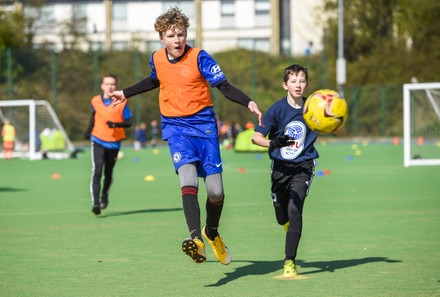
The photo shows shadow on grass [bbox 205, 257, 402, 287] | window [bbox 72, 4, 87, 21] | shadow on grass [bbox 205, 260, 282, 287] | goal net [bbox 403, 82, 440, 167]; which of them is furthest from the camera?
window [bbox 72, 4, 87, 21]

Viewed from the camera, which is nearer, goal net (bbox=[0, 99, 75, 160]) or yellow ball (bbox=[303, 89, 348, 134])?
yellow ball (bbox=[303, 89, 348, 134])

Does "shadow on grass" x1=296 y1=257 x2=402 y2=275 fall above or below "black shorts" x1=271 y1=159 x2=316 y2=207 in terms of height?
below

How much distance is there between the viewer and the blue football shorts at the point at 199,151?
840cm

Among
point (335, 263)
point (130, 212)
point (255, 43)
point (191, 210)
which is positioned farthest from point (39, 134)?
point (255, 43)

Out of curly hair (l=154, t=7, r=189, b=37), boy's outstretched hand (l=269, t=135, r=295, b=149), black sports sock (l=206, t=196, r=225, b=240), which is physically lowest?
black sports sock (l=206, t=196, r=225, b=240)

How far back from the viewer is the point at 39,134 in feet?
117

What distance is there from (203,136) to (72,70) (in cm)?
4194

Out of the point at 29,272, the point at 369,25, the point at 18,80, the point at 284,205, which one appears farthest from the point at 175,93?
the point at 369,25

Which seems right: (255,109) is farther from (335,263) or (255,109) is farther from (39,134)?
(39,134)

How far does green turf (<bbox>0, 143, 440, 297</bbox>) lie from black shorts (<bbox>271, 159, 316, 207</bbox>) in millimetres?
681

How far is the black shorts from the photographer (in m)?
8.56

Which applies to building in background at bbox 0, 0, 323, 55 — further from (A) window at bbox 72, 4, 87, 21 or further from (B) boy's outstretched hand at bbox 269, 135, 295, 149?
(B) boy's outstretched hand at bbox 269, 135, 295, 149

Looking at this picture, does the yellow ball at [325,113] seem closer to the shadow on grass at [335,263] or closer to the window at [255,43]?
the shadow on grass at [335,263]

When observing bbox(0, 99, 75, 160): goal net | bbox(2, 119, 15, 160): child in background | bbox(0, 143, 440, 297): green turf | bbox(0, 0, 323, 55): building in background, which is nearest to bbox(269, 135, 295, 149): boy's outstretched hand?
bbox(0, 143, 440, 297): green turf
